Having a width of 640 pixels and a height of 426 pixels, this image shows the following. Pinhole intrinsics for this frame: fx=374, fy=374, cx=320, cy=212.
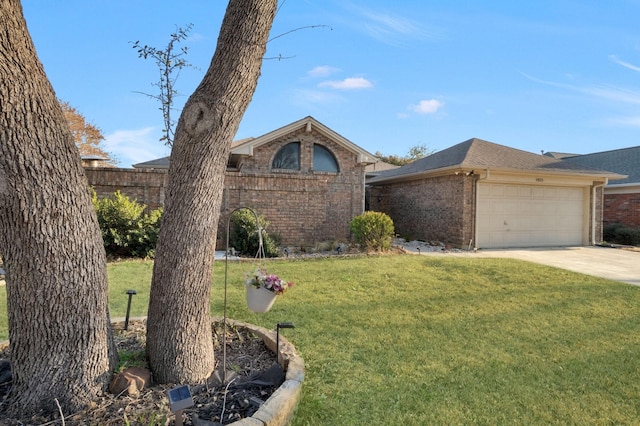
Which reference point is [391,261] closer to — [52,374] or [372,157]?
[372,157]

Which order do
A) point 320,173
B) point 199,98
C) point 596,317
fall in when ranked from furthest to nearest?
point 320,173, point 596,317, point 199,98

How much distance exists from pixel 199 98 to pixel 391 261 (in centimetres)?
705

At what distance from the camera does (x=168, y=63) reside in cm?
416

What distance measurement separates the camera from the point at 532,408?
2738 mm

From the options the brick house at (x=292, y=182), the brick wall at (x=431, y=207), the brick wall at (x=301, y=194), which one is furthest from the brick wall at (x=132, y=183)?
the brick wall at (x=431, y=207)

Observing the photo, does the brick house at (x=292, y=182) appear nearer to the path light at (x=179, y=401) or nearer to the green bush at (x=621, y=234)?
the path light at (x=179, y=401)

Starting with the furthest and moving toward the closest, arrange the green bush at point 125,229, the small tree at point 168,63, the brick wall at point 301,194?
the brick wall at point 301,194 → the green bush at point 125,229 → the small tree at point 168,63

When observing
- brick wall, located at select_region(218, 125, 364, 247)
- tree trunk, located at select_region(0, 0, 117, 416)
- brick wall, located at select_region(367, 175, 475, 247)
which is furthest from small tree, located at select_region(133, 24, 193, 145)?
brick wall, located at select_region(367, 175, 475, 247)

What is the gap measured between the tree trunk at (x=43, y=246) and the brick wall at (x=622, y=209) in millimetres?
19091

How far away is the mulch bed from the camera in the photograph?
2.21 m

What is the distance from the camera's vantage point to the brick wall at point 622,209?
598 inches

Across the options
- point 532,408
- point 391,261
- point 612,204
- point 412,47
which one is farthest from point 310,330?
point 612,204

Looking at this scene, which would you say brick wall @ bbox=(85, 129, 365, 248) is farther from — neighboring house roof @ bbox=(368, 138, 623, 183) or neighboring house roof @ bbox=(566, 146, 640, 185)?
neighboring house roof @ bbox=(566, 146, 640, 185)

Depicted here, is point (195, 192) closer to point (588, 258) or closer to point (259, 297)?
point (259, 297)
